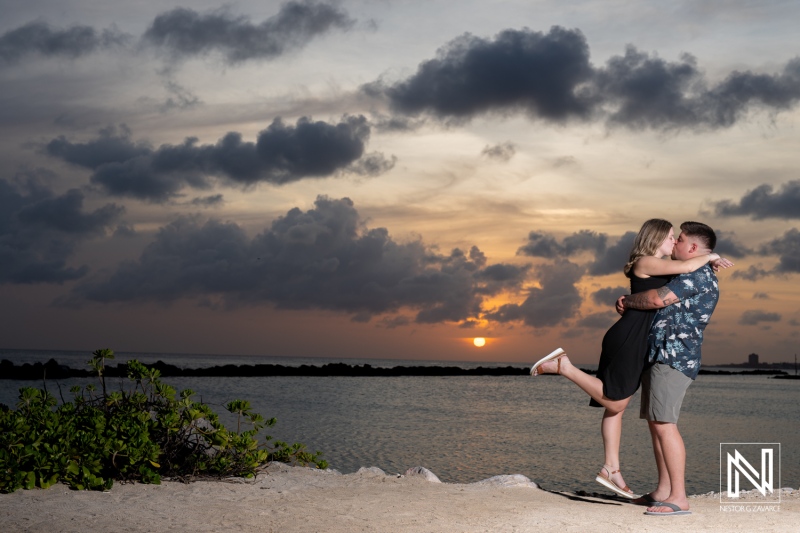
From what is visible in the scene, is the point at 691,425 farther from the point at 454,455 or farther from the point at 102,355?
the point at 102,355

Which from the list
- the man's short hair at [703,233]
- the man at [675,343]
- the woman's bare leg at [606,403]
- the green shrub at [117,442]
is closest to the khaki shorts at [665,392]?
the man at [675,343]

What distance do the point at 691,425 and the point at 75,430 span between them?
22.8m

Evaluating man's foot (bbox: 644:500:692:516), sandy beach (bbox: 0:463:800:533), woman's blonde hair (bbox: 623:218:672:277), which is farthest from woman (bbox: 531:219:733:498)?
sandy beach (bbox: 0:463:800:533)

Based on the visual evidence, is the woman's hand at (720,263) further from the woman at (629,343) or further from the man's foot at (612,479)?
the man's foot at (612,479)

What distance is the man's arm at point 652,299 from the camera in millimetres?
6109

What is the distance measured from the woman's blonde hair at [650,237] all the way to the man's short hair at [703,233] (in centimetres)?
15

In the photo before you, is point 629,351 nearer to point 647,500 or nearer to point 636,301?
point 636,301

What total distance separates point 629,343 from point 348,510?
2502 millimetres

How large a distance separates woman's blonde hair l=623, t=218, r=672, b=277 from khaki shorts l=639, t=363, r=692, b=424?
84 cm

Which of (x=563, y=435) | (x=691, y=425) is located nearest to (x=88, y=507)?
(x=563, y=435)

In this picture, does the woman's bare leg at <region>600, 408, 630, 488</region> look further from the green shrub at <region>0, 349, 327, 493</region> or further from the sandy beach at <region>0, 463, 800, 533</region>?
the green shrub at <region>0, 349, 327, 493</region>

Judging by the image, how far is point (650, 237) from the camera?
20.6ft

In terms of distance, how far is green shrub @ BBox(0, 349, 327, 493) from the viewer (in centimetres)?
701

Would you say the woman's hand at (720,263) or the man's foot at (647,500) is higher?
the woman's hand at (720,263)
